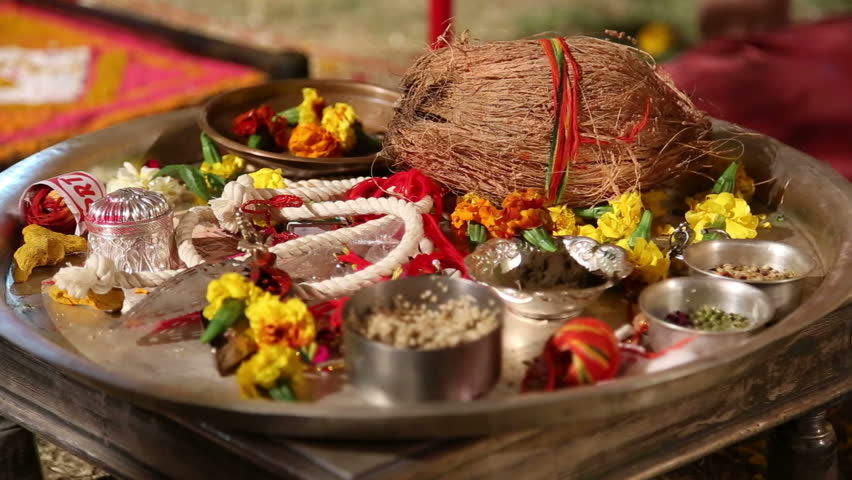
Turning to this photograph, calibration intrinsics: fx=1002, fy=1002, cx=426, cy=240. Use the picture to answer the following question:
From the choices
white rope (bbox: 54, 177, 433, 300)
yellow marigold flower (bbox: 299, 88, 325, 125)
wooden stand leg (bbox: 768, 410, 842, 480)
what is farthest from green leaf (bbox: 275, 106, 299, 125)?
wooden stand leg (bbox: 768, 410, 842, 480)

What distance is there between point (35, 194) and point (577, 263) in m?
0.82

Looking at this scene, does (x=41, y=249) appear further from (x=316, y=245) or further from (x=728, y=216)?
(x=728, y=216)

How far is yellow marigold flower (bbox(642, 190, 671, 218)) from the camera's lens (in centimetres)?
149

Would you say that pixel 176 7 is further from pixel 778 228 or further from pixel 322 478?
pixel 322 478

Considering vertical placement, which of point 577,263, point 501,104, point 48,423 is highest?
point 501,104

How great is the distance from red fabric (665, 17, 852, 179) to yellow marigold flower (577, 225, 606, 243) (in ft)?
4.67

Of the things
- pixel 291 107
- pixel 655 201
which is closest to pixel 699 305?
pixel 655 201

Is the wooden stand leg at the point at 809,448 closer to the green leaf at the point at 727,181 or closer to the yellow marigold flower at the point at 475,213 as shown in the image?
the green leaf at the point at 727,181

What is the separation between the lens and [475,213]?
141 cm

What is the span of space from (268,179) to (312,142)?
0.12 metres

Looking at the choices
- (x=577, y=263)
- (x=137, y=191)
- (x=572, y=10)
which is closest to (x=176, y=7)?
(x=572, y=10)

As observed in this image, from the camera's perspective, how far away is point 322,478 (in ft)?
3.14

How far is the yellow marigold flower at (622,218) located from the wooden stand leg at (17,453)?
2.79 feet

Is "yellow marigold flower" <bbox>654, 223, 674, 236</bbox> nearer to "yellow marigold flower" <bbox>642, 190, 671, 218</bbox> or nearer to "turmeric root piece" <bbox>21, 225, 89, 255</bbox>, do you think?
"yellow marigold flower" <bbox>642, 190, 671, 218</bbox>
